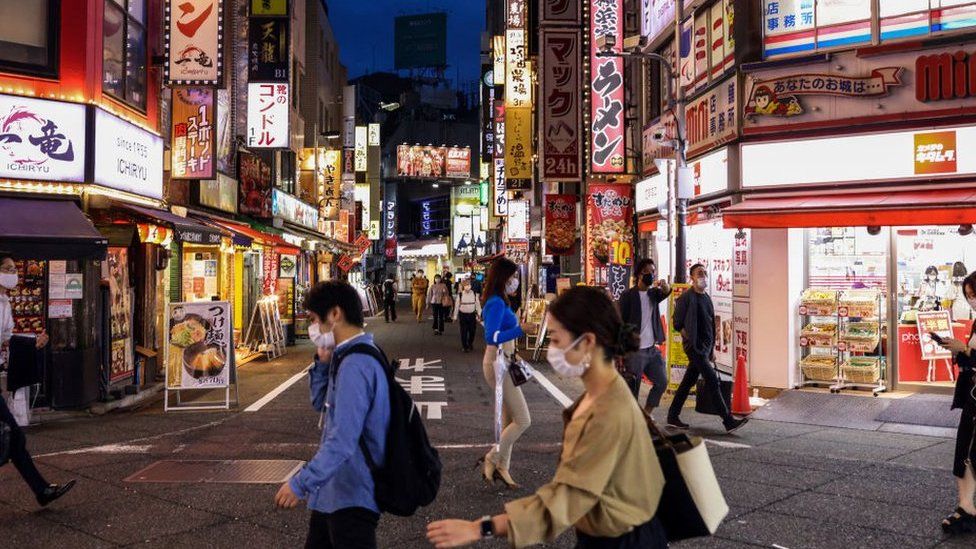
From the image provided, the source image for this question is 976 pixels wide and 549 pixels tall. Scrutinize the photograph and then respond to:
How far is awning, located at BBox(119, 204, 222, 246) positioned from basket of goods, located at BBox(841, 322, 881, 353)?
1054 centimetres

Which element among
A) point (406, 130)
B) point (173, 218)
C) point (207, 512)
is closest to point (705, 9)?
point (173, 218)

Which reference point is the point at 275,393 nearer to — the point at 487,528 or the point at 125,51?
the point at 125,51

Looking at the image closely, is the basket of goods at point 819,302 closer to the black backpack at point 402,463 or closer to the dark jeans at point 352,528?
the black backpack at point 402,463

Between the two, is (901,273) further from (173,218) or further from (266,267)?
(266,267)

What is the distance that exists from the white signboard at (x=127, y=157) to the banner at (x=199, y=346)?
2459mm

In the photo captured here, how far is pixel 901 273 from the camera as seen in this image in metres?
12.9

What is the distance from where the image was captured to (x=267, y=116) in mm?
22109

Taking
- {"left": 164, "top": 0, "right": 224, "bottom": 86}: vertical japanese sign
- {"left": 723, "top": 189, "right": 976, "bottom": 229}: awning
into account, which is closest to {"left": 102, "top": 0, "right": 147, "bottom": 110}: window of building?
{"left": 164, "top": 0, "right": 224, "bottom": 86}: vertical japanese sign

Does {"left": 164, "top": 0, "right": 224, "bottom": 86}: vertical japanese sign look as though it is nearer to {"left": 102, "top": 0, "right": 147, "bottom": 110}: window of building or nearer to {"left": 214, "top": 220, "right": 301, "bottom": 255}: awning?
{"left": 102, "top": 0, "right": 147, "bottom": 110}: window of building

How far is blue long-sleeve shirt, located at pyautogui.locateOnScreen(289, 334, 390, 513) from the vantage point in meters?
3.46

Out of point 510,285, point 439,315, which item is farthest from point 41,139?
point 439,315

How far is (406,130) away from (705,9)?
7297cm

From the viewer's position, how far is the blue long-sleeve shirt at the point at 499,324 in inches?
294

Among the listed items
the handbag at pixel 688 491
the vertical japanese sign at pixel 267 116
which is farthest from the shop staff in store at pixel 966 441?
the vertical japanese sign at pixel 267 116
